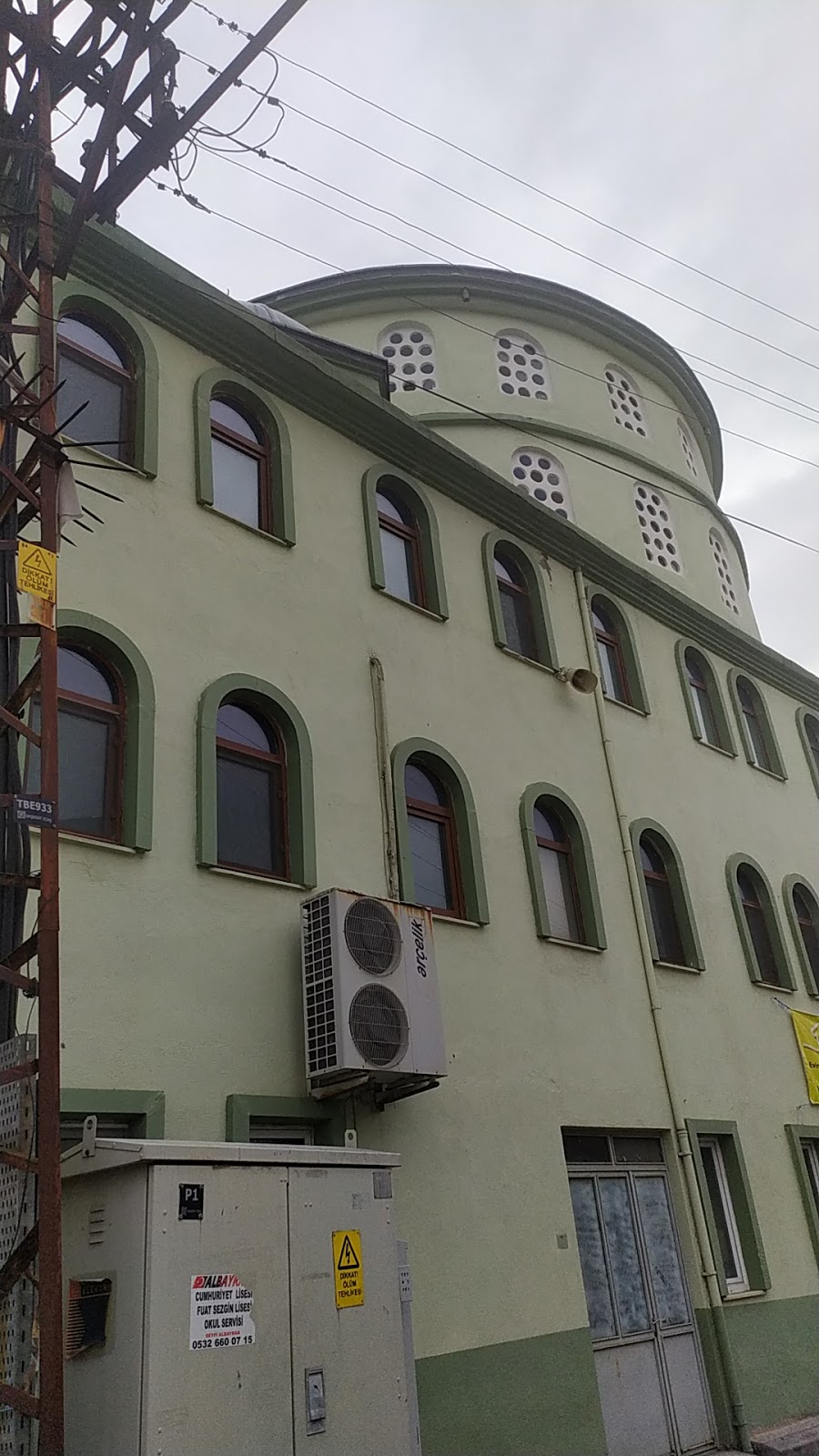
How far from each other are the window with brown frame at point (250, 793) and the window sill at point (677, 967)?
16.0 feet

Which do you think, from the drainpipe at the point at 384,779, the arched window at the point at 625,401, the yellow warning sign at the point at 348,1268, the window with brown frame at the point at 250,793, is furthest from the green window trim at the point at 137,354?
the arched window at the point at 625,401

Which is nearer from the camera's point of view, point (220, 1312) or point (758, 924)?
point (220, 1312)

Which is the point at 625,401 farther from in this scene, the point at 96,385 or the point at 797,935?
the point at 96,385

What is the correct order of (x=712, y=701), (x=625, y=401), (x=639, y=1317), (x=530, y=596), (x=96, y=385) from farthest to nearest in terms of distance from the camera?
(x=625, y=401)
(x=712, y=701)
(x=530, y=596)
(x=639, y=1317)
(x=96, y=385)

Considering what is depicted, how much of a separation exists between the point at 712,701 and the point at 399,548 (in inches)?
239

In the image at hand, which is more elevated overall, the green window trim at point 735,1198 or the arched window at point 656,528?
the arched window at point 656,528

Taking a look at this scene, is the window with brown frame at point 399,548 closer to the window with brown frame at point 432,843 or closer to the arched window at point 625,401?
the window with brown frame at point 432,843

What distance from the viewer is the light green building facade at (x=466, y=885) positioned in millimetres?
7461

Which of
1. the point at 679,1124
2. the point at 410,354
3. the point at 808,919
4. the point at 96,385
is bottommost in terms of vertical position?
the point at 679,1124

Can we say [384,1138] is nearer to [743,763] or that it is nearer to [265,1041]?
[265,1041]

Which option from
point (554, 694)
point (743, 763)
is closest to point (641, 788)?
point (554, 694)

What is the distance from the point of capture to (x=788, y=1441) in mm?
9547

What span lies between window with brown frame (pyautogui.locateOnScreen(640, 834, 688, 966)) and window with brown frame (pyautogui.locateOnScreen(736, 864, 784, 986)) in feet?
4.87

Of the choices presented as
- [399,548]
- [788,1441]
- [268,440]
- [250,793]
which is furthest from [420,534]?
[788,1441]
